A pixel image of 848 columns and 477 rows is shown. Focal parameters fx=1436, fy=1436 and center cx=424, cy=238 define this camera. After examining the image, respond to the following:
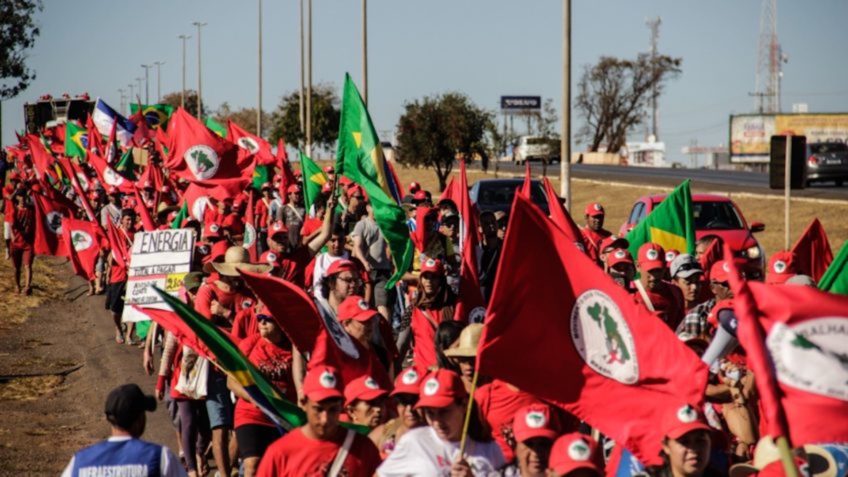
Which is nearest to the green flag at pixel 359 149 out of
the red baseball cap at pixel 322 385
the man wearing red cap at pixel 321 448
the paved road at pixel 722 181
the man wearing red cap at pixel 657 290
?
the man wearing red cap at pixel 657 290

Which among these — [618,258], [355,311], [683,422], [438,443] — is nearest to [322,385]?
[438,443]

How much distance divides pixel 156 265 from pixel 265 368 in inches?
201

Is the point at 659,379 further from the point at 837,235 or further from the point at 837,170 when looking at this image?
the point at 837,170

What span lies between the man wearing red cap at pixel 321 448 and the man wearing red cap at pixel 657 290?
3.99 metres

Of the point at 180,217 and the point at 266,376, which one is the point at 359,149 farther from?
the point at 266,376

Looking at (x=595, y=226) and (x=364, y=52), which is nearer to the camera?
(x=595, y=226)

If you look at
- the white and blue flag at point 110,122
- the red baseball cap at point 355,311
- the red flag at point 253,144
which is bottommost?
the red baseball cap at point 355,311

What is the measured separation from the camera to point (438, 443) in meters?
6.39

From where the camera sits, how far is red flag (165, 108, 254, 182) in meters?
19.1

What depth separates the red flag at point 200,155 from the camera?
19.1 m

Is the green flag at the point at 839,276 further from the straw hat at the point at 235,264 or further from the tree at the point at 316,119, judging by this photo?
the tree at the point at 316,119

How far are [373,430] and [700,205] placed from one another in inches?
624

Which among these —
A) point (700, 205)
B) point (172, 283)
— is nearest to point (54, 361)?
point (172, 283)

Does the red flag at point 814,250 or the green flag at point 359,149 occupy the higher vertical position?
the green flag at point 359,149
